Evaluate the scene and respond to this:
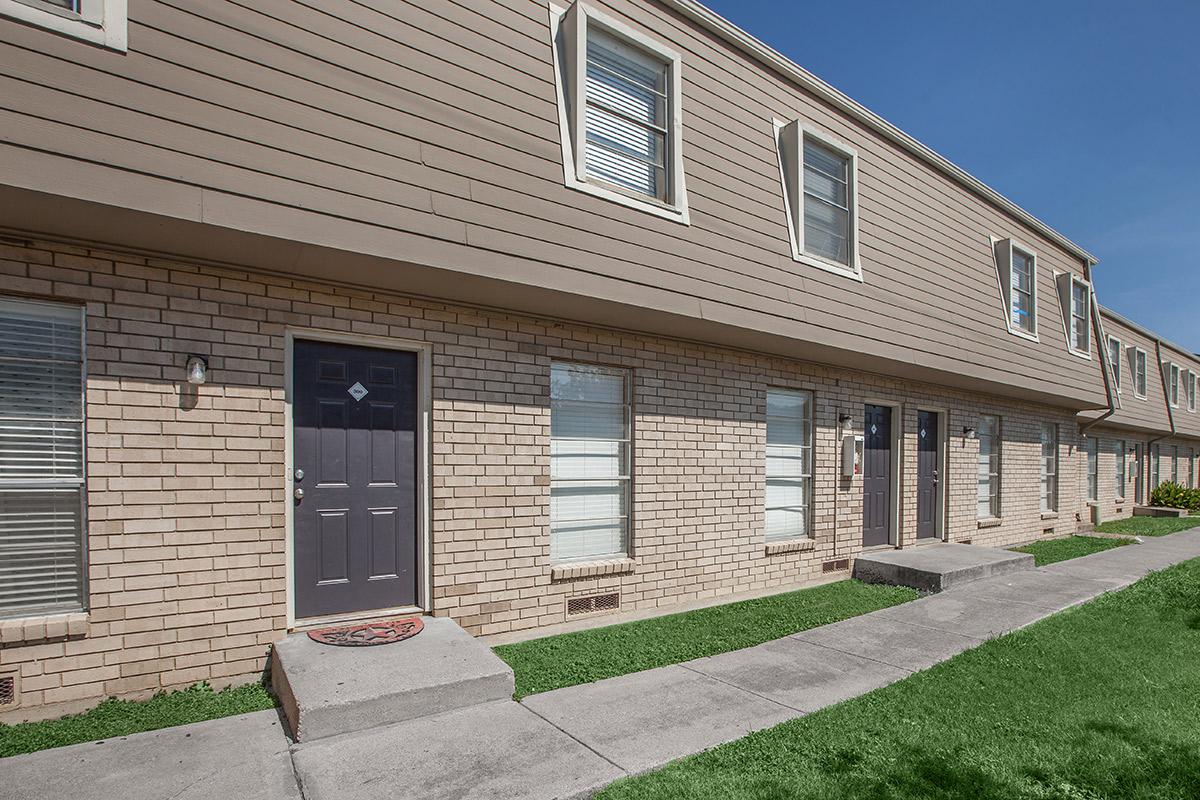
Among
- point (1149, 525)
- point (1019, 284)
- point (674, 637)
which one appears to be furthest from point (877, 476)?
point (1149, 525)

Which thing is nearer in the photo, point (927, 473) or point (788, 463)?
point (788, 463)

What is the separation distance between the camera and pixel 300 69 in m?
4.09

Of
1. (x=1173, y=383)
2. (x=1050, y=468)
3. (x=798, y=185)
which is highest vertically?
(x=798, y=185)

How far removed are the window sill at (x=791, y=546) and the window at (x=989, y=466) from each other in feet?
17.7

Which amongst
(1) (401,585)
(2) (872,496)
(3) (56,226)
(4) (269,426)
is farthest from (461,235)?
(2) (872,496)

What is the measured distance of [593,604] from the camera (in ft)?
19.9

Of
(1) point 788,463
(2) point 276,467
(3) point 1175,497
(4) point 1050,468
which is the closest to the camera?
(2) point 276,467

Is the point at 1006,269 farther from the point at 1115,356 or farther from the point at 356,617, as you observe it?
the point at 356,617

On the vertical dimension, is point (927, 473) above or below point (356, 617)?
above

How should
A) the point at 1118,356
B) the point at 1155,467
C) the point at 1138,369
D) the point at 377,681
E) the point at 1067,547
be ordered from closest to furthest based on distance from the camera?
the point at 377,681
the point at 1067,547
the point at 1118,356
the point at 1138,369
the point at 1155,467

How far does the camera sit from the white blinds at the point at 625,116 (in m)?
5.69

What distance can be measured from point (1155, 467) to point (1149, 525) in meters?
7.56

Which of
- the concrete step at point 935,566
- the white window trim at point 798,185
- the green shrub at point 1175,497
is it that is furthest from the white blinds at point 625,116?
the green shrub at point 1175,497

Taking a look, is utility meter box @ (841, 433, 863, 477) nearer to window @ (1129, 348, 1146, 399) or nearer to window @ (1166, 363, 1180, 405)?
window @ (1129, 348, 1146, 399)
